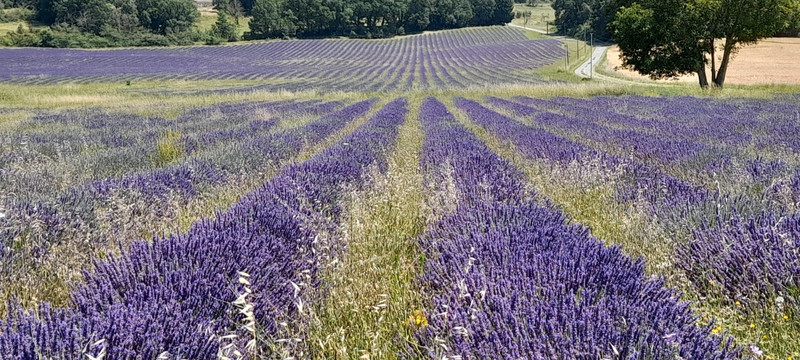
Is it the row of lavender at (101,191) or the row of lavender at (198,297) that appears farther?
the row of lavender at (101,191)

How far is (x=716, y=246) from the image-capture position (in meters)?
2.48

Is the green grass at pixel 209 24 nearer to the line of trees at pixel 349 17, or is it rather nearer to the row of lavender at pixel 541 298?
the line of trees at pixel 349 17

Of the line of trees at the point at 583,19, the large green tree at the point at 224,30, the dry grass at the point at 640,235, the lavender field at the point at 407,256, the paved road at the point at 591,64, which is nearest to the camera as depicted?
the lavender field at the point at 407,256

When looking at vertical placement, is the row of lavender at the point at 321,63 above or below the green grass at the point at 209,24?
below

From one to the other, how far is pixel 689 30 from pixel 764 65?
31.3 m

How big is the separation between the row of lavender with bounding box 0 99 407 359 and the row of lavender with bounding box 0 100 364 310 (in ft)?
2.06

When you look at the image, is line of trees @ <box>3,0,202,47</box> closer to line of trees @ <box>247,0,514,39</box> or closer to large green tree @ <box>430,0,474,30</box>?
line of trees @ <box>247,0,514,39</box>

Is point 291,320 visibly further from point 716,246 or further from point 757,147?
point 757,147

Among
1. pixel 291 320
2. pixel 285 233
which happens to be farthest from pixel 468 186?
pixel 291 320

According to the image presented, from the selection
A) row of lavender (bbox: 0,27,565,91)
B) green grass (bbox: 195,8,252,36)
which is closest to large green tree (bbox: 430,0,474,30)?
row of lavender (bbox: 0,27,565,91)

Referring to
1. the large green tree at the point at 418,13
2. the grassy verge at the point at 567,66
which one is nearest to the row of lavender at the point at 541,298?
the grassy verge at the point at 567,66

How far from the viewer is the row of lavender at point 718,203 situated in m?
2.18

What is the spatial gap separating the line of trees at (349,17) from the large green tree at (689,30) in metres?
74.5

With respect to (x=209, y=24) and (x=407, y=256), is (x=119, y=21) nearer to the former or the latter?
(x=209, y=24)
